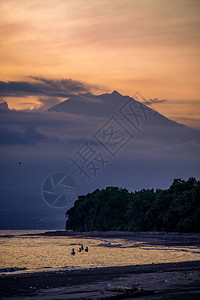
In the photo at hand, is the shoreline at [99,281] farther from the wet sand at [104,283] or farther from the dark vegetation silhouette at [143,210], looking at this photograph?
the dark vegetation silhouette at [143,210]

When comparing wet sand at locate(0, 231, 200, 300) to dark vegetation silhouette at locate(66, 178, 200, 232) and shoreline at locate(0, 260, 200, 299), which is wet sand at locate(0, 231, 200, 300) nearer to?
shoreline at locate(0, 260, 200, 299)

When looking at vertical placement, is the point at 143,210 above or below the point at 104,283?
above

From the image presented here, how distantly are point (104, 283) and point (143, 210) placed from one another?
6951 centimetres

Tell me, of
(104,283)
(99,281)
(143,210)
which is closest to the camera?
(104,283)

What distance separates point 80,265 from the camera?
114 ft

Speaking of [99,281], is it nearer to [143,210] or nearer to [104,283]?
[104,283]

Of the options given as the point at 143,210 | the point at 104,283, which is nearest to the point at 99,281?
the point at 104,283

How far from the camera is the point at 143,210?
91875mm

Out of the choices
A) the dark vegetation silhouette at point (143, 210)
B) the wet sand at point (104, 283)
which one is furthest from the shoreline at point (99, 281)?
the dark vegetation silhouette at point (143, 210)

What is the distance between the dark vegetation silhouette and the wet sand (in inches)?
1661

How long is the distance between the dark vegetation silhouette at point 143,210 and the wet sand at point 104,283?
4220 cm

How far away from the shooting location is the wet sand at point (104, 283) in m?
19.3

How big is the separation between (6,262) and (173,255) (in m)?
A: 14.3

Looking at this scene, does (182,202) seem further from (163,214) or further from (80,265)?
(80,265)
